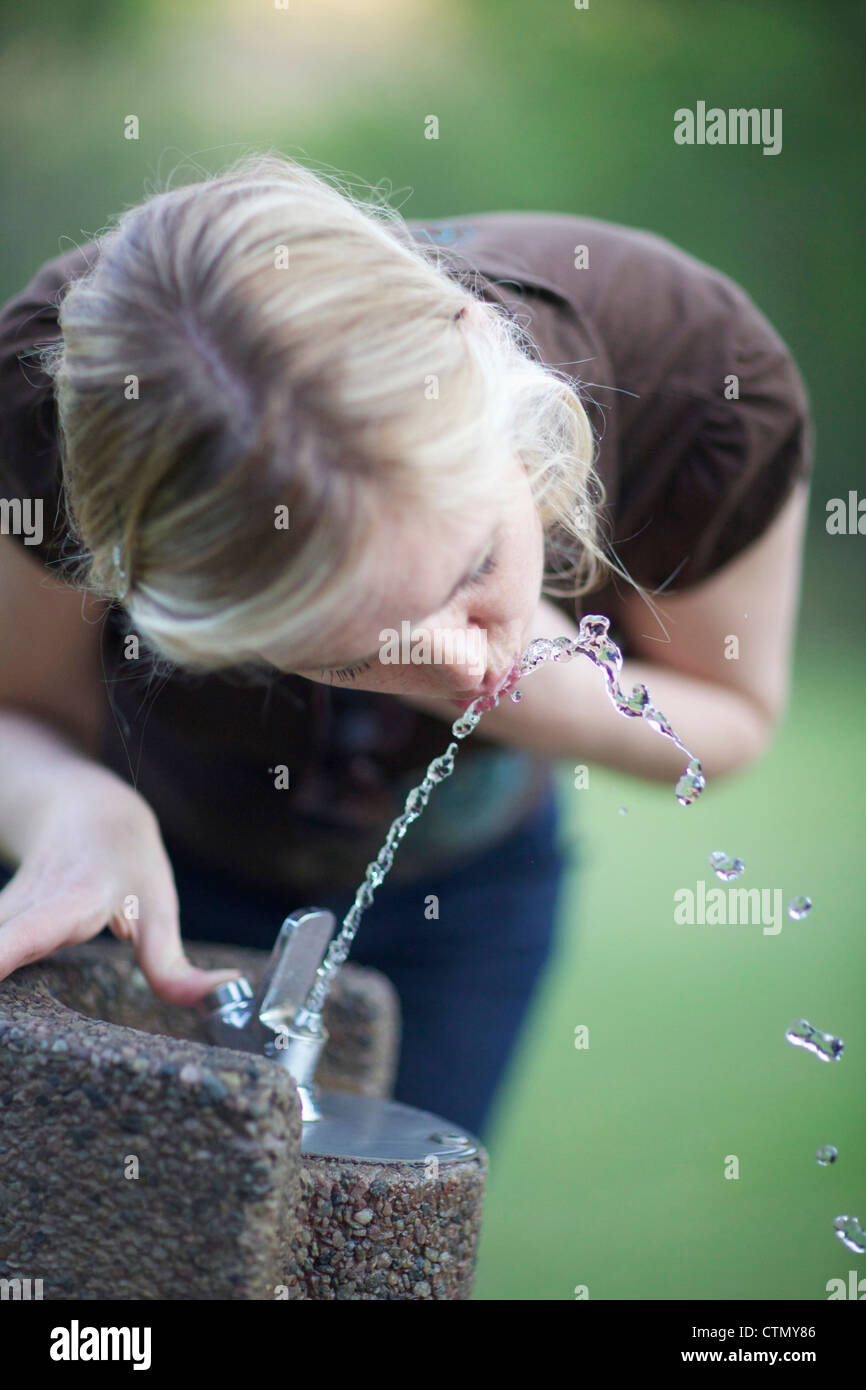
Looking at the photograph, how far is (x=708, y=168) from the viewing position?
14.5 feet

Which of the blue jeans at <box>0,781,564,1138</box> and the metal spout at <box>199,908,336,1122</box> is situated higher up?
the metal spout at <box>199,908,336,1122</box>

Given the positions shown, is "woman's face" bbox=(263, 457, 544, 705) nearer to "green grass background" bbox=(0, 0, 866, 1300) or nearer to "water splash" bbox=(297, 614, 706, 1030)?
"water splash" bbox=(297, 614, 706, 1030)

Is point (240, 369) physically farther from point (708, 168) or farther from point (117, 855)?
point (708, 168)

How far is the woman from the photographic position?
0.44 meters

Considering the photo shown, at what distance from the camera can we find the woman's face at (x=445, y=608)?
45 cm

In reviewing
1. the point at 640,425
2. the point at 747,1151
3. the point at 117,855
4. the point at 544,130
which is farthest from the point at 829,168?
the point at 117,855

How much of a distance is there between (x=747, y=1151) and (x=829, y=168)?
3.65 meters

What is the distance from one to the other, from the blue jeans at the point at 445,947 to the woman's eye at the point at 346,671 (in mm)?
421

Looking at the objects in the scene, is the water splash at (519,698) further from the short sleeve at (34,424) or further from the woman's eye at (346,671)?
the short sleeve at (34,424)

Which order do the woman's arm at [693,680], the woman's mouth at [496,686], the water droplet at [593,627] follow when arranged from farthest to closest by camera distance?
the woman's arm at [693,680], the water droplet at [593,627], the woman's mouth at [496,686]
